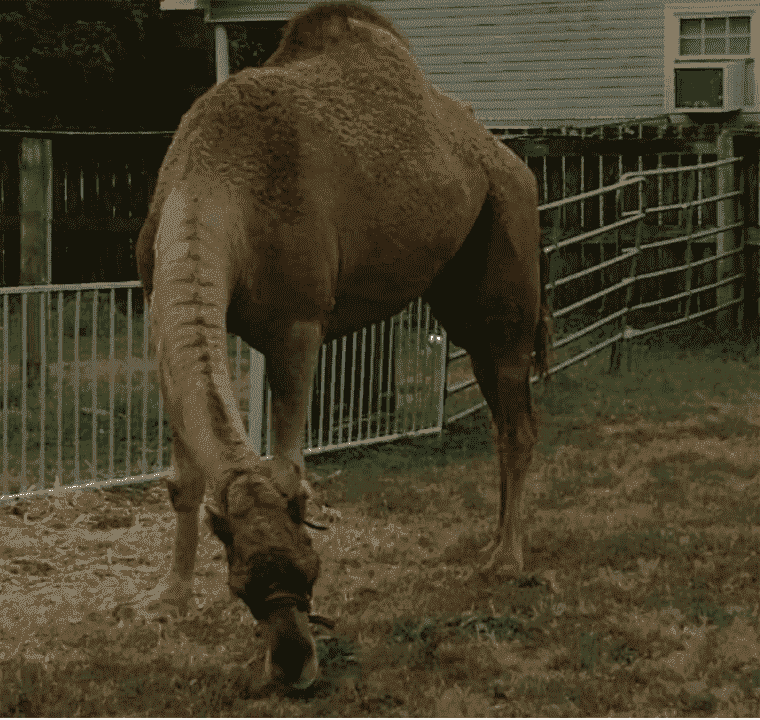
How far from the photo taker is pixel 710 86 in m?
17.0

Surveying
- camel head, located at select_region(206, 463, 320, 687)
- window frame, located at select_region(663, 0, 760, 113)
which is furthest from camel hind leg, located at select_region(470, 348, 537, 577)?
window frame, located at select_region(663, 0, 760, 113)

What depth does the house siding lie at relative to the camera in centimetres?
1753

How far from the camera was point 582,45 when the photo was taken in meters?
17.7

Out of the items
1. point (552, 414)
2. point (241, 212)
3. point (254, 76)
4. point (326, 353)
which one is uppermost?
point (254, 76)

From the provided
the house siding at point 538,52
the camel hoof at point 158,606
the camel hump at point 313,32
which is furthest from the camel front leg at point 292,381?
the house siding at point 538,52

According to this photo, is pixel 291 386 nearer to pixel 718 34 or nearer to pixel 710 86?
pixel 710 86

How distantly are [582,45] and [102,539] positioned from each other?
1353 centimetres

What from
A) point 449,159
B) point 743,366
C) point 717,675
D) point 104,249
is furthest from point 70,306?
point 717,675

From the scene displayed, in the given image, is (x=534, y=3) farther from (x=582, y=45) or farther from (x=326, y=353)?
(x=326, y=353)

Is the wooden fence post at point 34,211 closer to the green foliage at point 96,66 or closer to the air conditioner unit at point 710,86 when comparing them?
the green foliage at point 96,66

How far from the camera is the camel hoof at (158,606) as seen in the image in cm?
482

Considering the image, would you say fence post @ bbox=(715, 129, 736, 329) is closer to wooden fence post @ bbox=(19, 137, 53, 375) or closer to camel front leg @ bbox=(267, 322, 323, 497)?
wooden fence post @ bbox=(19, 137, 53, 375)

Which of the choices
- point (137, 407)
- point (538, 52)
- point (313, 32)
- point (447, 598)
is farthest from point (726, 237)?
point (447, 598)

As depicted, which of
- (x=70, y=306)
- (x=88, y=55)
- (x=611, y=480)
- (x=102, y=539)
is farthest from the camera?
(x=88, y=55)
